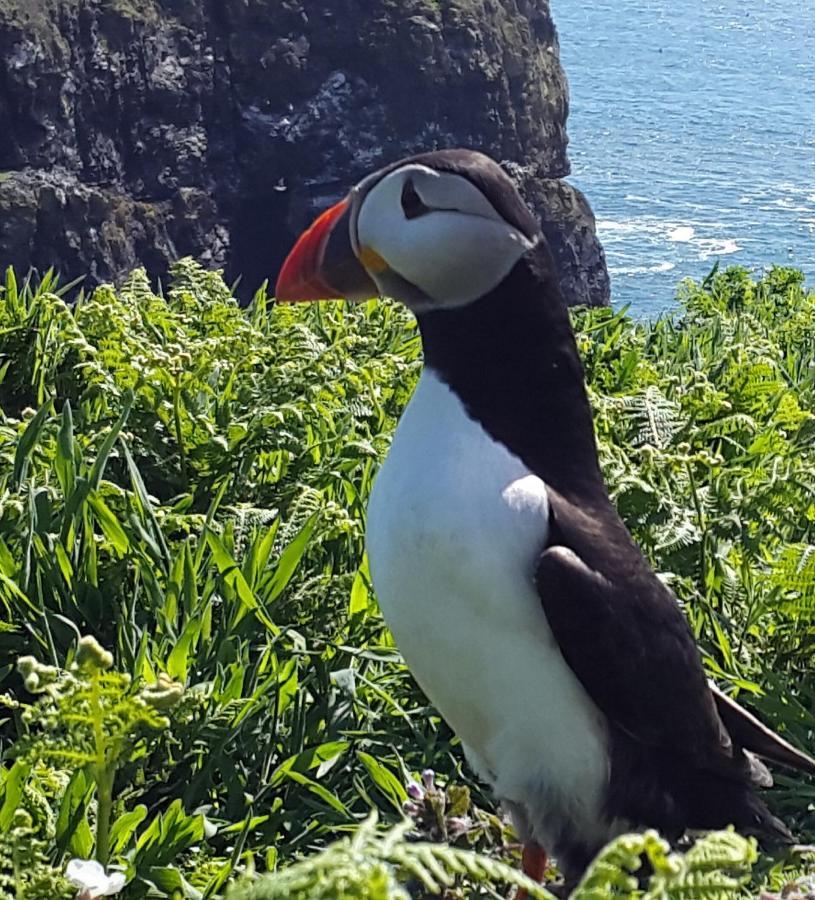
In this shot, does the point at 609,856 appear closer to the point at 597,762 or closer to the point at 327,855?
the point at 327,855

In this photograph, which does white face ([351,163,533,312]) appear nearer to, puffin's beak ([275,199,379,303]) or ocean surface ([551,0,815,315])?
puffin's beak ([275,199,379,303])

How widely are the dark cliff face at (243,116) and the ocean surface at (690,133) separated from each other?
382 centimetres

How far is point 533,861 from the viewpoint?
7.89 feet

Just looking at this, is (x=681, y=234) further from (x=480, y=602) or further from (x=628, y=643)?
(x=480, y=602)

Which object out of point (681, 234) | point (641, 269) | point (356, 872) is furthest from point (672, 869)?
point (681, 234)

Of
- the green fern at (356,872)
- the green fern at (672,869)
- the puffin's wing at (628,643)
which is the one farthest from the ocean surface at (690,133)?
the green fern at (356,872)

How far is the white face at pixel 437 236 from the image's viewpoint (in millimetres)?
2219

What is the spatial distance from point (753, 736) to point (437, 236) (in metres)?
1.03

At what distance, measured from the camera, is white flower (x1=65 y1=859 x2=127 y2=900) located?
6.16 feet

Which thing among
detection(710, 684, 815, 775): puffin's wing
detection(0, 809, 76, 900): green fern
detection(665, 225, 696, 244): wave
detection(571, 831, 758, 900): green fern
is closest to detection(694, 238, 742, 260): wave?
detection(665, 225, 696, 244): wave

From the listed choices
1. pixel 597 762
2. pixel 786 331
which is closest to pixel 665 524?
pixel 597 762

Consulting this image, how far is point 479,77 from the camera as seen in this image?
43812mm

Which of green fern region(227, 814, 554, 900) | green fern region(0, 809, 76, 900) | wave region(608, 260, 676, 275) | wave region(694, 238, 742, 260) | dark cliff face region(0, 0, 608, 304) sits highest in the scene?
green fern region(227, 814, 554, 900)

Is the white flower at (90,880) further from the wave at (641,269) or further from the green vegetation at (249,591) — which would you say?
the wave at (641,269)
